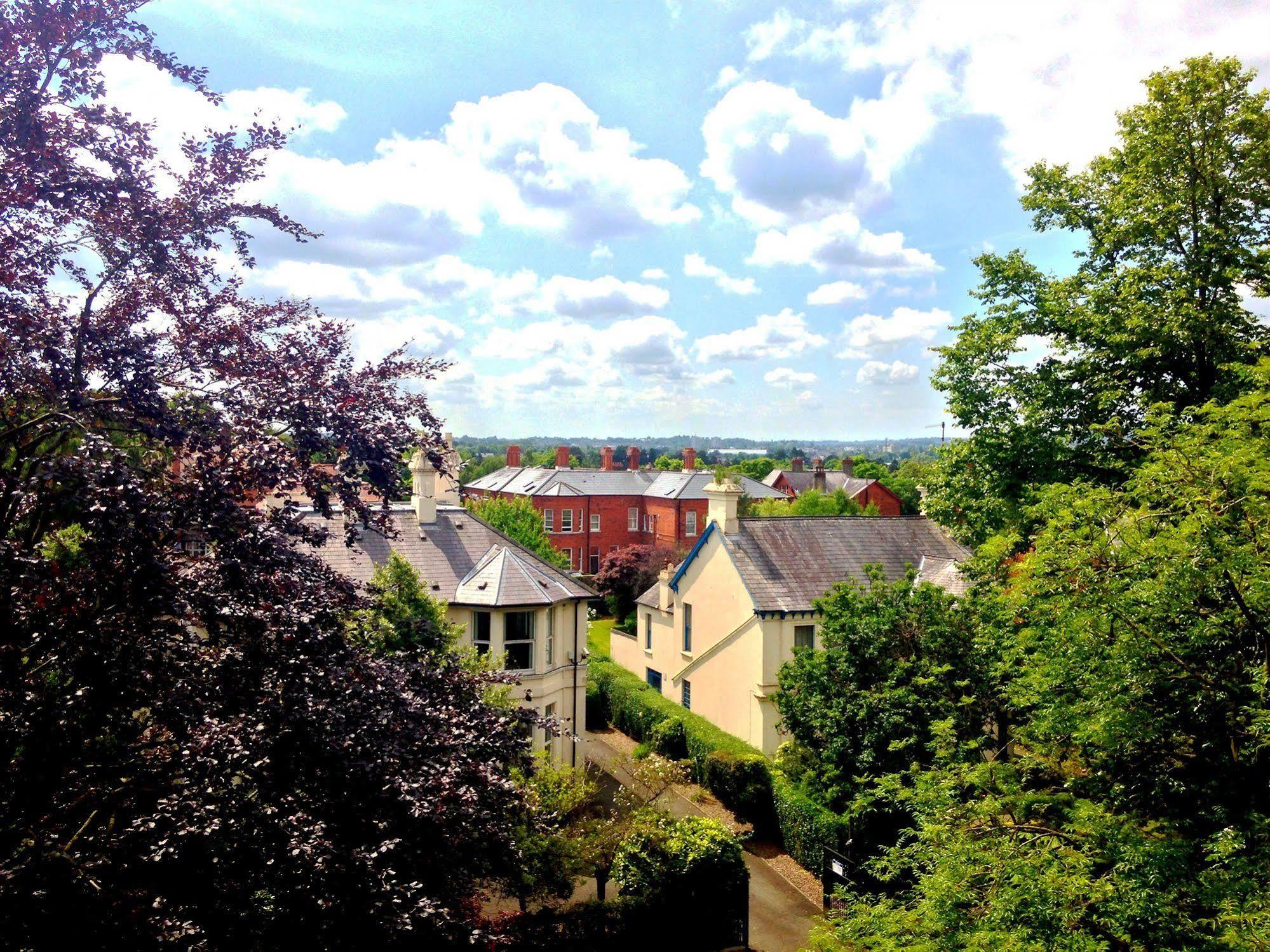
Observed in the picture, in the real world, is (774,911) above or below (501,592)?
below

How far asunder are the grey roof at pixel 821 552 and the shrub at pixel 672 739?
16.1ft

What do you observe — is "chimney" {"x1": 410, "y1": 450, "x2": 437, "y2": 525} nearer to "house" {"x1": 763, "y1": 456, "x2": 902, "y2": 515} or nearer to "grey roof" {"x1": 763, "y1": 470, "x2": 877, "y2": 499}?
"house" {"x1": 763, "y1": 456, "x2": 902, "y2": 515}

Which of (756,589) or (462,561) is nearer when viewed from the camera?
(462,561)

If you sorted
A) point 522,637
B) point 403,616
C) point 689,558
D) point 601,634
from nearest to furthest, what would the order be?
point 403,616 → point 522,637 → point 689,558 → point 601,634

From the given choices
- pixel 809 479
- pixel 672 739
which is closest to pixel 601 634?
pixel 672 739

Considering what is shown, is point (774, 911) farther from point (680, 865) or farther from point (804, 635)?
point (804, 635)

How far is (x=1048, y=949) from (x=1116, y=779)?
4.88 m

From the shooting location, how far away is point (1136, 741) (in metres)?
11.4

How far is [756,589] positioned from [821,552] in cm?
344

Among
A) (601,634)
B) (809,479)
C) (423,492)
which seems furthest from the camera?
(809,479)

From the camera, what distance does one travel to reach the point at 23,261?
23.5ft

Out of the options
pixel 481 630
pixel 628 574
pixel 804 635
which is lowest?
pixel 628 574

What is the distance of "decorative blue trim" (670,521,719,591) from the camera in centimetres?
2780

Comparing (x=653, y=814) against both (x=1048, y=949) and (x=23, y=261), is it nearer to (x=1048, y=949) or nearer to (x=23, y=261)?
(x=1048, y=949)
